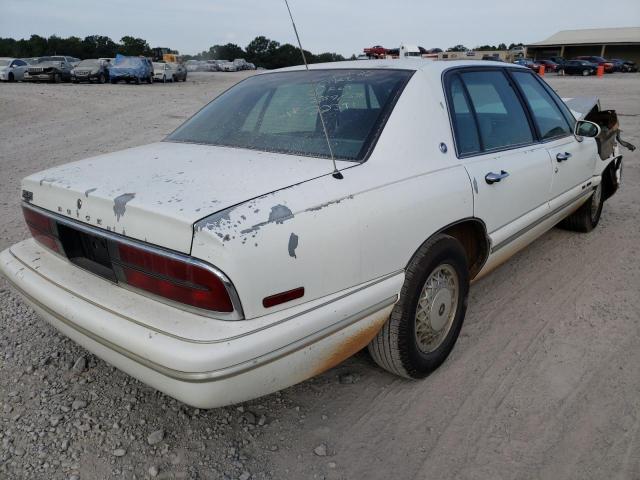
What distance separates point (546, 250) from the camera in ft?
14.0

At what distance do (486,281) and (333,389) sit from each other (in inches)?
68.0

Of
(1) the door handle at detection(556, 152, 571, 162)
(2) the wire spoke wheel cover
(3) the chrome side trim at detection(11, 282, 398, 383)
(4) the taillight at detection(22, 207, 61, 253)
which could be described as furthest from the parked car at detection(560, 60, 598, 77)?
(4) the taillight at detection(22, 207, 61, 253)

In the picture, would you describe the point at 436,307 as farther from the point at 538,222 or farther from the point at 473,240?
the point at 538,222

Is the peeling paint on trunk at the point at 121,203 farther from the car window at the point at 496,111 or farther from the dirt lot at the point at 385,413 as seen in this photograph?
the car window at the point at 496,111

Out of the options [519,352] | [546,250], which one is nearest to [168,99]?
[546,250]

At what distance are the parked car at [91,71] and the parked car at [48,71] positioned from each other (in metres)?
0.72

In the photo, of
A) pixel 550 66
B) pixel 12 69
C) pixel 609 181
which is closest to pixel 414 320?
pixel 609 181

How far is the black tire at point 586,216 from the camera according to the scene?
14.5 feet

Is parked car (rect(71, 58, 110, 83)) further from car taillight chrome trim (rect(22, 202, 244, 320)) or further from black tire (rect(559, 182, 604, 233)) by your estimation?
car taillight chrome trim (rect(22, 202, 244, 320))

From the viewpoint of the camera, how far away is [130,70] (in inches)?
973

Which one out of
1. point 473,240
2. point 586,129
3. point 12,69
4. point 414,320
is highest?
point 12,69

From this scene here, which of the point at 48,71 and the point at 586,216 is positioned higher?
the point at 48,71

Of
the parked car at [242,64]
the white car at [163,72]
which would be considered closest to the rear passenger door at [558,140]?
the white car at [163,72]

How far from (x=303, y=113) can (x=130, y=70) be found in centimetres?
2516
